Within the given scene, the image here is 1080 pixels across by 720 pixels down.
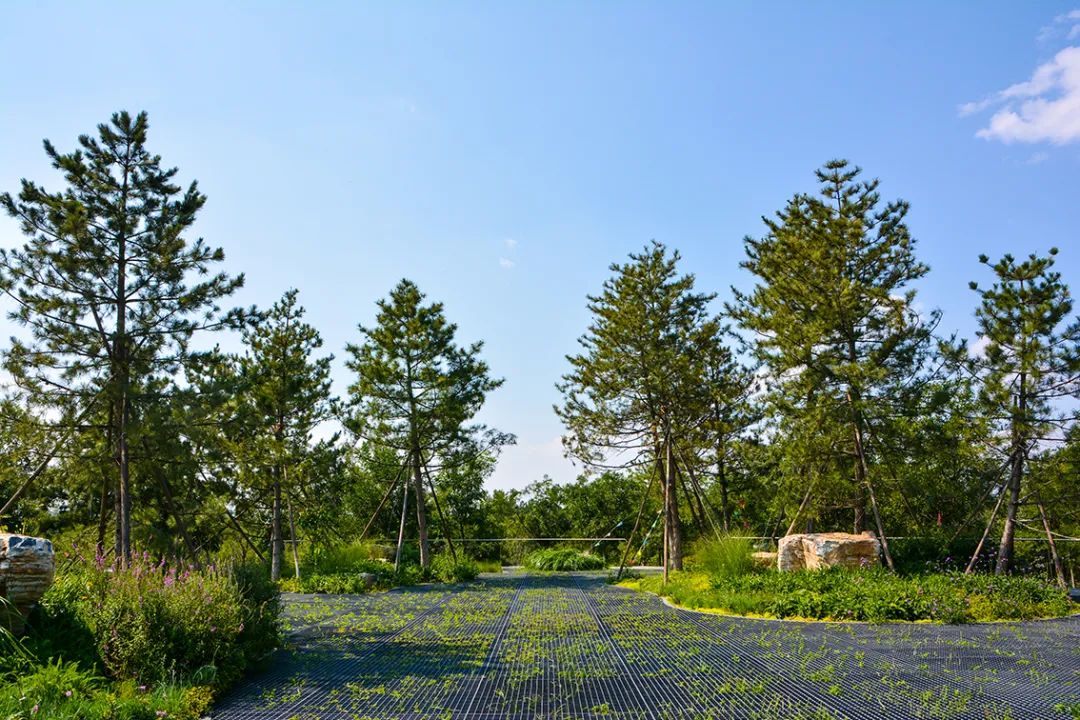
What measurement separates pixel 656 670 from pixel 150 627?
364 cm

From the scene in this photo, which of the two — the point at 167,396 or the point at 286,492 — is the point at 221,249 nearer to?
the point at 167,396

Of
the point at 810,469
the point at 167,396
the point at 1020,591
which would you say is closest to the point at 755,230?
the point at 810,469

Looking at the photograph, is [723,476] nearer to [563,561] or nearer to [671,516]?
[563,561]

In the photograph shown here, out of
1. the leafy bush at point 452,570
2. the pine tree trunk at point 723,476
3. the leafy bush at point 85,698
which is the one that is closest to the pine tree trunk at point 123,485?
the leafy bush at point 85,698

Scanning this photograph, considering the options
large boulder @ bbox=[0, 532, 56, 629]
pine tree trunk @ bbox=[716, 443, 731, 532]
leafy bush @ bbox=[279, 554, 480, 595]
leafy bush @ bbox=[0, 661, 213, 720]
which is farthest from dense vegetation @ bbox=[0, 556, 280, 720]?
A: pine tree trunk @ bbox=[716, 443, 731, 532]

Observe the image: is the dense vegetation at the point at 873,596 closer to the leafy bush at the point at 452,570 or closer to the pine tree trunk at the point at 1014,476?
the pine tree trunk at the point at 1014,476

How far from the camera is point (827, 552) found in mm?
11445

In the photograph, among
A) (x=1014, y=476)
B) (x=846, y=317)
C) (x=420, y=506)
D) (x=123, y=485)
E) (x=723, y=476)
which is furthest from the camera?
(x=723, y=476)

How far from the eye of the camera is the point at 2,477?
10.7 m

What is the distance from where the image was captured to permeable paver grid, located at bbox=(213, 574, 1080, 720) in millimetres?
4227

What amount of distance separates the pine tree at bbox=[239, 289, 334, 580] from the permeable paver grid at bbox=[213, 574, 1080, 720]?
6901mm

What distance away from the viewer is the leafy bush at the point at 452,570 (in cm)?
1616

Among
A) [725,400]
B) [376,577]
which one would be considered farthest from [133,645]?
[725,400]

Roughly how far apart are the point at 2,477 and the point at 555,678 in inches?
389
